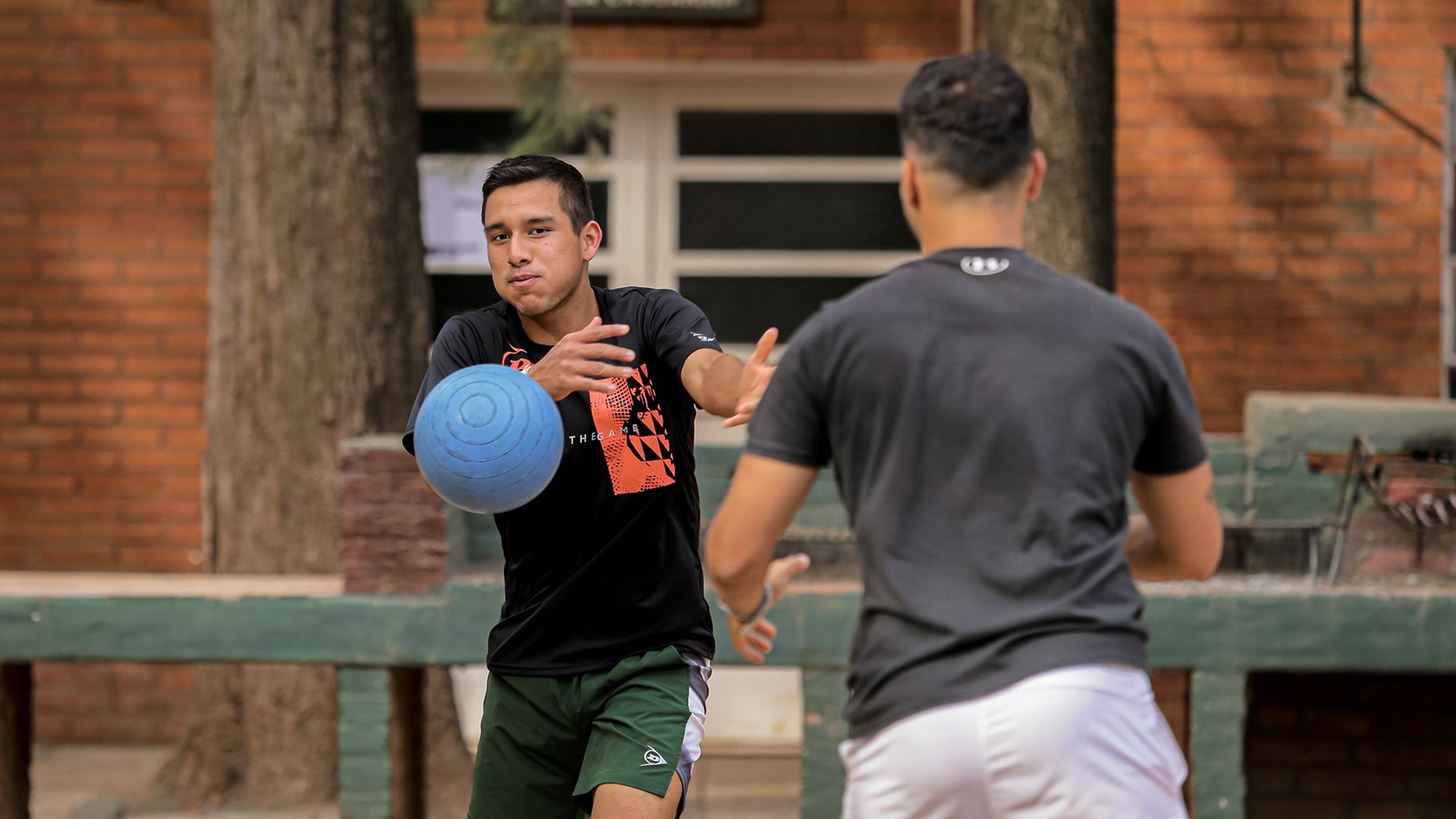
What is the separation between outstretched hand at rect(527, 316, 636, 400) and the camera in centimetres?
318

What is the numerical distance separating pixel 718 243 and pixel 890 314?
596 centimetres

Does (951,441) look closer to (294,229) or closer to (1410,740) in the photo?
(294,229)

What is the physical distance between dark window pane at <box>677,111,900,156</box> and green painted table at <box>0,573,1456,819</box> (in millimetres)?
3554

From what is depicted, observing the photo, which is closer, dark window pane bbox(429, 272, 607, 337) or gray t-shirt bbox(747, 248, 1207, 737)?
gray t-shirt bbox(747, 248, 1207, 737)

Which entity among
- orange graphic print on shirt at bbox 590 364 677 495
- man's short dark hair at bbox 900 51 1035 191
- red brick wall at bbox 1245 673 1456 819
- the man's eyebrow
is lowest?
red brick wall at bbox 1245 673 1456 819

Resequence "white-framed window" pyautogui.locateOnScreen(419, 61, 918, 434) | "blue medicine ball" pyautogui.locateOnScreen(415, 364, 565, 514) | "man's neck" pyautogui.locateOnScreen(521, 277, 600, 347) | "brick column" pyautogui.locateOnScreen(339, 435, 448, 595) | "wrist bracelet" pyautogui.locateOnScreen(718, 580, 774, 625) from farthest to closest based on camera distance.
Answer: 1. "white-framed window" pyautogui.locateOnScreen(419, 61, 918, 434)
2. "brick column" pyautogui.locateOnScreen(339, 435, 448, 595)
3. "man's neck" pyautogui.locateOnScreen(521, 277, 600, 347)
4. "blue medicine ball" pyautogui.locateOnScreen(415, 364, 565, 514)
5. "wrist bracelet" pyautogui.locateOnScreen(718, 580, 774, 625)

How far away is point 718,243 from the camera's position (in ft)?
27.1

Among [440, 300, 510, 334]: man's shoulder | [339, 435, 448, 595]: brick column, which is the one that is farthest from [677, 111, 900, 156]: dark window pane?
[440, 300, 510, 334]: man's shoulder

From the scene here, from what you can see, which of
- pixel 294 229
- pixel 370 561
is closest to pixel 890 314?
pixel 370 561

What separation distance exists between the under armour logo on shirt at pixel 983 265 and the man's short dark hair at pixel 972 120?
123mm

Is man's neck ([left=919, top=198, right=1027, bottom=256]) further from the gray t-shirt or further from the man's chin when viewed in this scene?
the man's chin

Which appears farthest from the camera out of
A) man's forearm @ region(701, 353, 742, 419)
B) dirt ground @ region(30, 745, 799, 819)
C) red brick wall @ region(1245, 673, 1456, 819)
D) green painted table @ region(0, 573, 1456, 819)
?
red brick wall @ region(1245, 673, 1456, 819)

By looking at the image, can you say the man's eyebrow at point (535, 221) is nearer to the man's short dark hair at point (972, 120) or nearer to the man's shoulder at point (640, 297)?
the man's shoulder at point (640, 297)

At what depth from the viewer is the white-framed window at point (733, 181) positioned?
8164 mm
